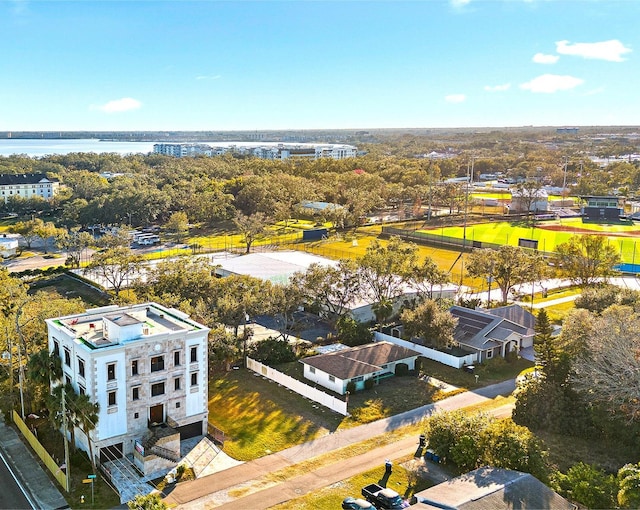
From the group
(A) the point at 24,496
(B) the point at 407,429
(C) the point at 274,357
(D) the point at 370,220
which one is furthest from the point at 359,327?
(D) the point at 370,220

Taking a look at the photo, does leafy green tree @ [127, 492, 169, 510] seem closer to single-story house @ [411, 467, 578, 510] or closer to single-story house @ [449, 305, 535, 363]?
single-story house @ [411, 467, 578, 510]

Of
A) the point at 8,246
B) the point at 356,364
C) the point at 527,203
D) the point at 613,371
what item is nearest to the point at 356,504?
the point at 356,364

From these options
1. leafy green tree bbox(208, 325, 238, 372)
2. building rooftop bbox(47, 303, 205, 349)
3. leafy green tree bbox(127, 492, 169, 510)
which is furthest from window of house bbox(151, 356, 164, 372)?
leafy green tree bbox(127, 492, 169, 510)

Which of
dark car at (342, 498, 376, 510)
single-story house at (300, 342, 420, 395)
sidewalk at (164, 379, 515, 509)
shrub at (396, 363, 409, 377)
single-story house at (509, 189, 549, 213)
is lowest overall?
sidewalk at (164, 379, 515, 509)

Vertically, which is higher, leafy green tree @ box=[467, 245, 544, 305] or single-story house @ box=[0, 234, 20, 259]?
leafy green tree @ box=[467, 245, 544, 305]

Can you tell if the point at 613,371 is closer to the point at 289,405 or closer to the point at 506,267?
the point at 289,405

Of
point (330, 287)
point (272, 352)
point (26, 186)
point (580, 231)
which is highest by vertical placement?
point (26, 186)
